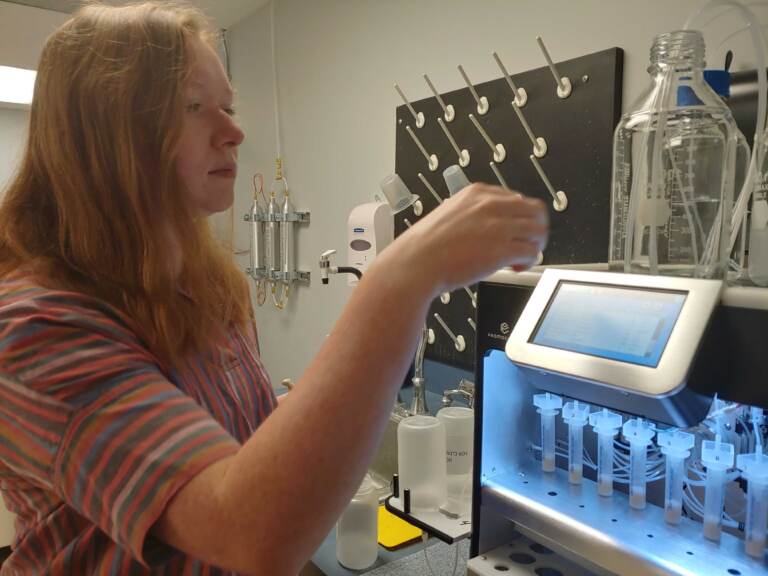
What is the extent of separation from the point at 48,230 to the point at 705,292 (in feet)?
2.57

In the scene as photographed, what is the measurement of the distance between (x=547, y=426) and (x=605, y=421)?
117 millimetres

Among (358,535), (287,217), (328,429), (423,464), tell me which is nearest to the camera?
(328,429)

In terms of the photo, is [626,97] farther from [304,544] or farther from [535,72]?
[304,544]

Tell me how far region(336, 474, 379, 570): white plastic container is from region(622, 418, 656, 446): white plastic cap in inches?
27.7

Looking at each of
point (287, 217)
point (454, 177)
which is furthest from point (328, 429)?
point (287, 217)

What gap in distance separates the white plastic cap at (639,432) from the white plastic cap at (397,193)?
1127mm

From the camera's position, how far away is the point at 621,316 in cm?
66

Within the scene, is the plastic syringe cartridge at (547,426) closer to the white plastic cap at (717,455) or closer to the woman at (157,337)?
the white plastic cap at (717,455)

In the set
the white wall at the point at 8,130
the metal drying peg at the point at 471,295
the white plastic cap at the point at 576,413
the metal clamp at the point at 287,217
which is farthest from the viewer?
the white wall at the point at 8,130

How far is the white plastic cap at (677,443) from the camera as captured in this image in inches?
28.8

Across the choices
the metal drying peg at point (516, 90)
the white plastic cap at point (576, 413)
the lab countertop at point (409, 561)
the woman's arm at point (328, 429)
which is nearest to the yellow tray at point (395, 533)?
the lab countertop at point (409, 561)

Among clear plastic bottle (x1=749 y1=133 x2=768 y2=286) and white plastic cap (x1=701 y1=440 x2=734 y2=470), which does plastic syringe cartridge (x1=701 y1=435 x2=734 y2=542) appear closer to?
white plastic cap (x1=701 y1=440 x2=734 y2=470)

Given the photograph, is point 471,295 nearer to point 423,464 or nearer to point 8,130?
point 423,464

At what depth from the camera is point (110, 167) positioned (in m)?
0.71
